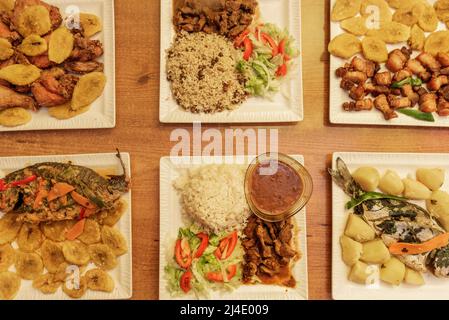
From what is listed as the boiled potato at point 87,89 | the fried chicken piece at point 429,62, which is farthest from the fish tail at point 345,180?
the boiled potato at point 87,89

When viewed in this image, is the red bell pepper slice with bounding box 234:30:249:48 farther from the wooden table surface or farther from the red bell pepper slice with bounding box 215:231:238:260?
the red bell pepper slice with bounding box 215:231:238:260

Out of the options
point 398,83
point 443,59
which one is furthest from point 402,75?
point 443,59

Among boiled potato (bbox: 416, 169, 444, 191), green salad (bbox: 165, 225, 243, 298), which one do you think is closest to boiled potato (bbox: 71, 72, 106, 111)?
green salad (bbox: 165, 225, 243, 298)

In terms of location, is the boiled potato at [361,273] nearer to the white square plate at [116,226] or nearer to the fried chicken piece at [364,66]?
the fried chicken piece at [364,66]

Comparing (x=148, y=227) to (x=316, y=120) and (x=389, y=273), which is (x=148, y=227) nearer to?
(x=316, y=120)

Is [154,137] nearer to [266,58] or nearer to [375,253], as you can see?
[266,58]

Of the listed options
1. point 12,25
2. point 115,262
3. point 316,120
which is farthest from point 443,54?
point 12,25
